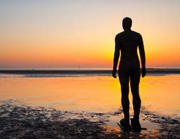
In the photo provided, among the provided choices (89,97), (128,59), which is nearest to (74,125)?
(128,59)

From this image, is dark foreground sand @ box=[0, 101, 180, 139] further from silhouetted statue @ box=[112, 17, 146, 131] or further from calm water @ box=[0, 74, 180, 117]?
calm water @ box=[0, 74, 180, 117]

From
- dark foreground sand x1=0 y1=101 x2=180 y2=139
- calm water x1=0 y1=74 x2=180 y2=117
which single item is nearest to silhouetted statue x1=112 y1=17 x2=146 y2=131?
dark foreground sand x1=0 y1=101 x2=180 y2=139

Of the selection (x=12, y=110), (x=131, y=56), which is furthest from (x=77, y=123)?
(x=12, y=110)

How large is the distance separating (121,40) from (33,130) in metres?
3.04

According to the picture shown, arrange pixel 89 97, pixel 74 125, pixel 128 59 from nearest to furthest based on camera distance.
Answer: pixel 128 59 → pixel 74 125 → pixel 89 97

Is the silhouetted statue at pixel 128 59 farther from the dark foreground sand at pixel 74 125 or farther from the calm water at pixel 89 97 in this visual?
the calm water at pixel 89 97

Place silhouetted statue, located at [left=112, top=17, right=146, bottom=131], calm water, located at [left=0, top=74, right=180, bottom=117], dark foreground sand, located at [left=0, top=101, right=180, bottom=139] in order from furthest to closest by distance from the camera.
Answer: calm water, located at [left=0, top=74, right=180, bottom=117] < silhouetted statue, located at [left=112, top=17, right=146, bottom=131] < dark foreground sand, located at [left=0, top=101, right=180, bottom=139]

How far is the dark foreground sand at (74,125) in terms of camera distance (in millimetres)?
8695

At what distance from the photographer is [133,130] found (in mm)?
9242

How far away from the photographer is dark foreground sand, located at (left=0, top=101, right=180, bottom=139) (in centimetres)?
870

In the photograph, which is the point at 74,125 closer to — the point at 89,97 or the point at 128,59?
the point at 128,59

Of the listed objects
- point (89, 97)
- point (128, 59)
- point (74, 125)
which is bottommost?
point (89, 97)

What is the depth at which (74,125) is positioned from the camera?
33.6 feet

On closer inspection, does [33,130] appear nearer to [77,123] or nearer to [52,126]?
[52,126]
